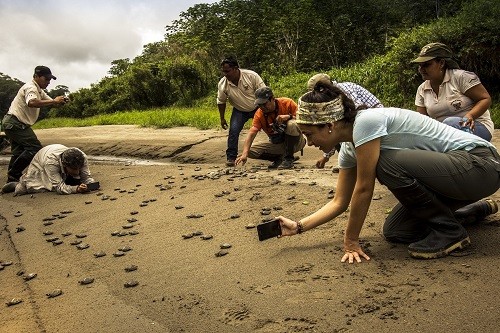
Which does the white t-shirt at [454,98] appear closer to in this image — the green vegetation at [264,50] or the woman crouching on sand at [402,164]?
the woman crouching on sand at [402,164]

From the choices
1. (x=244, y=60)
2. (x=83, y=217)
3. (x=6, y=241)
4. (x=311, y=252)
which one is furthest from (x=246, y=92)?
(x=244, y=60)

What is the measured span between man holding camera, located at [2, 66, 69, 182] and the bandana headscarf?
5.90m

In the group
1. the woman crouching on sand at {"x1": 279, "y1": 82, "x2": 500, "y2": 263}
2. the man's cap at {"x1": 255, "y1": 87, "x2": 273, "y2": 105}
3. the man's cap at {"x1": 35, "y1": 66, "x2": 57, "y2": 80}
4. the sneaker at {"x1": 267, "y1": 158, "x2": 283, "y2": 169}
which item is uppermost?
the man's cap at {"x1": 35, "y1": 66, "x2": 57, "y2": 80}

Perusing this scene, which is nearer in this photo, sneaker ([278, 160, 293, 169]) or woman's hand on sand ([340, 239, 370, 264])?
woman's hand on sand ([340, 239, 370, 264])

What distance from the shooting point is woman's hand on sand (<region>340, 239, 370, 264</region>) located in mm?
3525

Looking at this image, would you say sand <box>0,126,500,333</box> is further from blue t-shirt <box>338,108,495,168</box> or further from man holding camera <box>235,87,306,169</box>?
man holding camera <box>235,87,306,169</box>

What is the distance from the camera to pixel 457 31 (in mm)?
10570

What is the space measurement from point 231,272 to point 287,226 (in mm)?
554

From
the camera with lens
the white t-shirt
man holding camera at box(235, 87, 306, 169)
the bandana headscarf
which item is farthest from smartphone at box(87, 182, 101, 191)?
the bandana headscarf

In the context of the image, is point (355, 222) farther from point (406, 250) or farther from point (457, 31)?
point (457, 31)

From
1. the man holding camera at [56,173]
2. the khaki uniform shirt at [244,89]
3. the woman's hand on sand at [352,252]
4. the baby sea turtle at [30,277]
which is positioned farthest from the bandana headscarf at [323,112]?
the khaki uniform shirt at [244,89]

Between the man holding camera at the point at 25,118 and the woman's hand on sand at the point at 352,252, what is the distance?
19.5 ft

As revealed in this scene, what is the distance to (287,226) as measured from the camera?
11.5ft

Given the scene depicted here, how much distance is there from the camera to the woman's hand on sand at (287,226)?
3.50m
